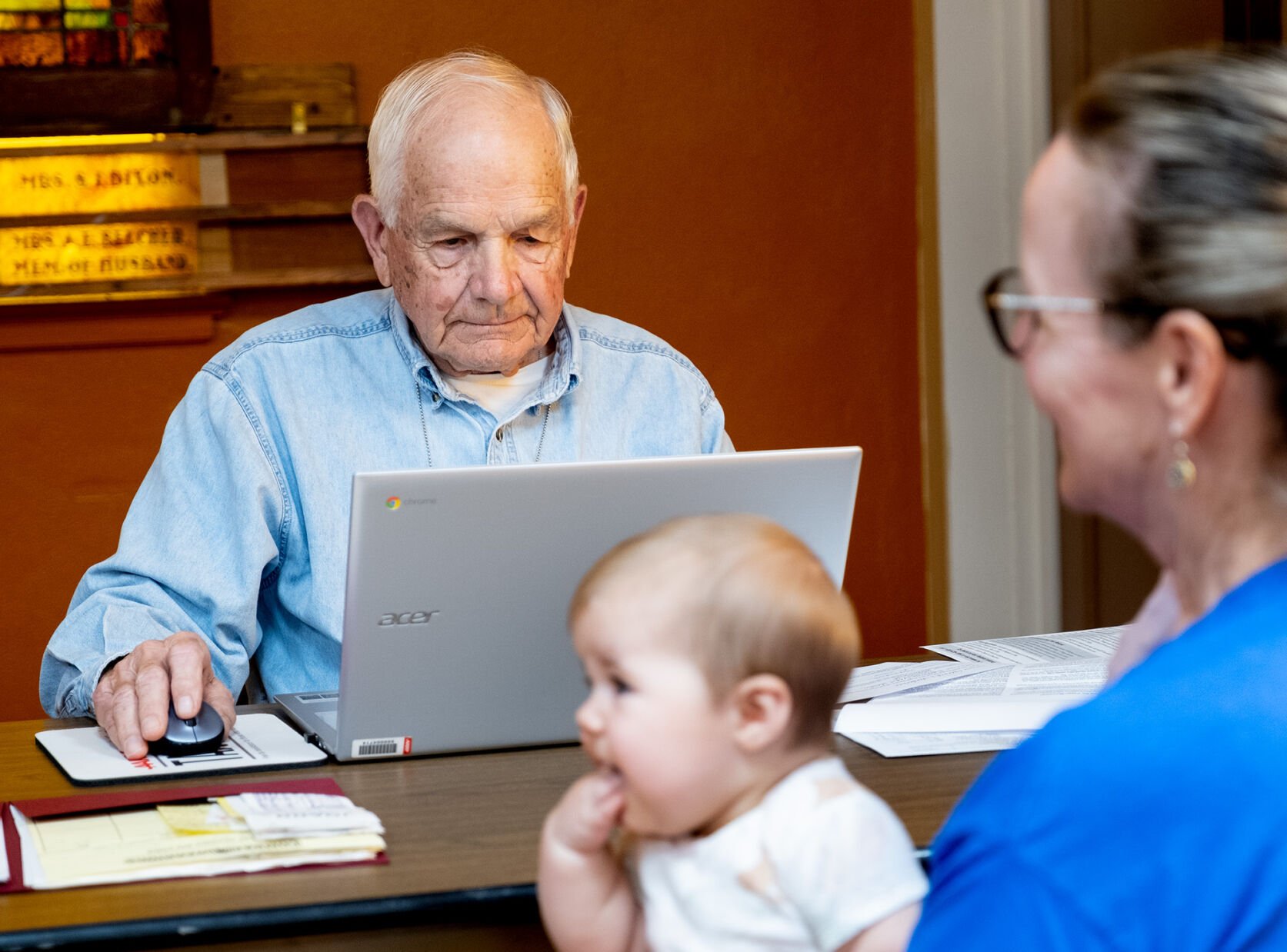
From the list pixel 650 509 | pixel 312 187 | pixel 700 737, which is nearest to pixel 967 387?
pixel 312 187

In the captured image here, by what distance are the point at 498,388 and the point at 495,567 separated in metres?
0.72

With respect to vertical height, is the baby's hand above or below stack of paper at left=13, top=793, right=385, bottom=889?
above

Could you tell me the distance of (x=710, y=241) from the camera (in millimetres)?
3500

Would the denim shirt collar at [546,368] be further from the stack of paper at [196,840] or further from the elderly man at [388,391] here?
the stack of paper at [196,840]

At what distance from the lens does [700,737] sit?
107cm

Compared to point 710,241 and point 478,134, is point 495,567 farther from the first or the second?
point 710,241

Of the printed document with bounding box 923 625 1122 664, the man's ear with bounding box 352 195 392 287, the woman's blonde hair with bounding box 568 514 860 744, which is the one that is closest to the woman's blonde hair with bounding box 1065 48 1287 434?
the woman's blonde hair with bounding box 568 514 860 744

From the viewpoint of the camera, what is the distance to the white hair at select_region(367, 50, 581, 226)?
2008 millimetres

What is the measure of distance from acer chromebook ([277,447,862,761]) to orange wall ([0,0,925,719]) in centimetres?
186

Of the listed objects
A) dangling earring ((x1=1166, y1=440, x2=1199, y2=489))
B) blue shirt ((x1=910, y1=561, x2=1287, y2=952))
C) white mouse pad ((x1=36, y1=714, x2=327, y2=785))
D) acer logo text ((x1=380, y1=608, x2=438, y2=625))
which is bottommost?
white mouse pad ((x1=36, y1=714, x2=327, y2=785))

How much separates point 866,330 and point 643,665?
2659 mm

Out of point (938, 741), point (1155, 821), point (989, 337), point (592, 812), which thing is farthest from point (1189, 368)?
point (989, 337)

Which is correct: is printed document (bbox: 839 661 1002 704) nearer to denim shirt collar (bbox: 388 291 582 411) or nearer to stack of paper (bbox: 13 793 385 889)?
denim shirt collar (bbox: 388 291 582 411)

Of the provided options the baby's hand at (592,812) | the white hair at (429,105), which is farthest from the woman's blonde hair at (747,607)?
the white hair at (429,105)
